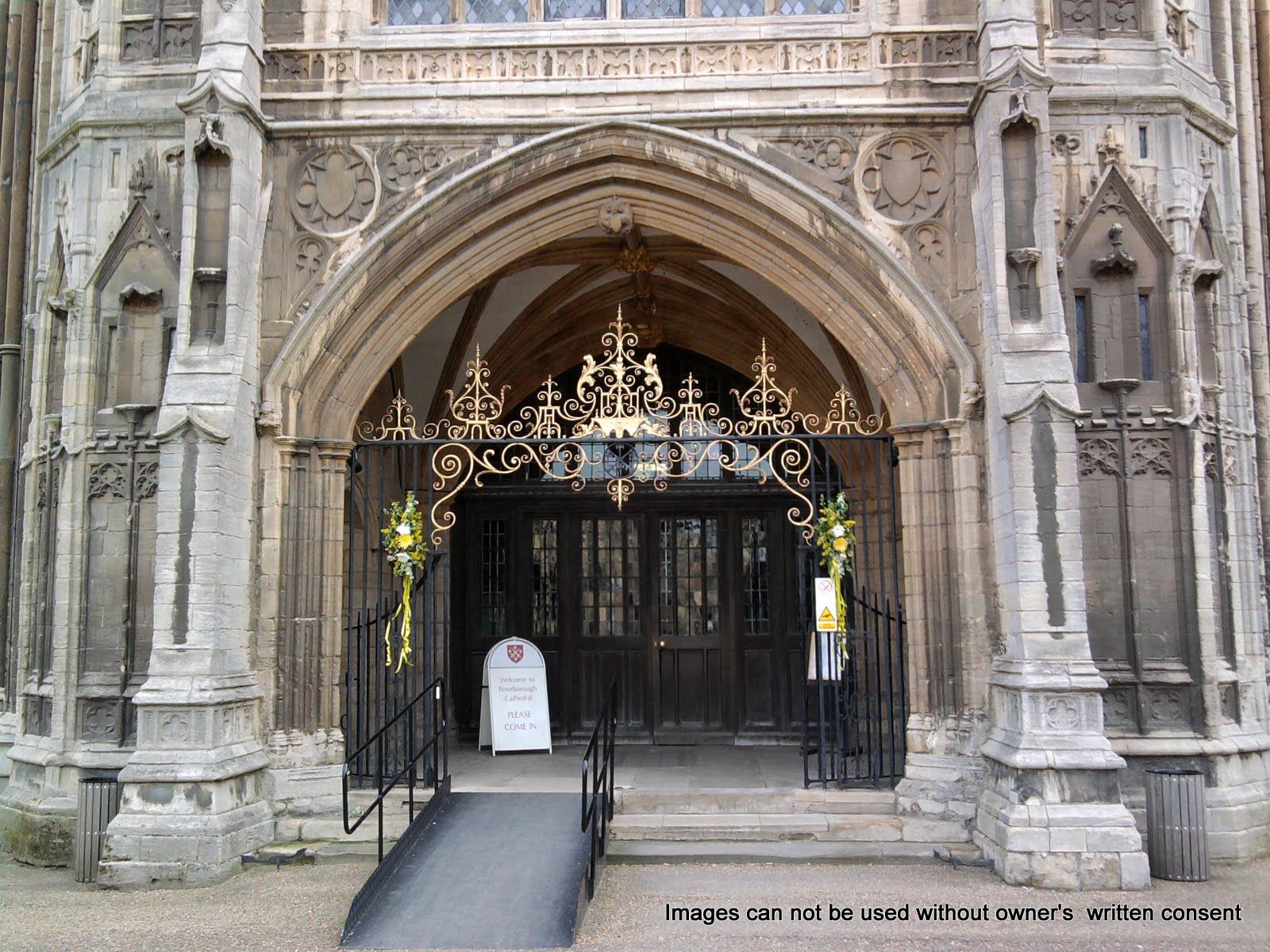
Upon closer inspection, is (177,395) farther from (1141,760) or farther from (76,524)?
A: (1141,760)

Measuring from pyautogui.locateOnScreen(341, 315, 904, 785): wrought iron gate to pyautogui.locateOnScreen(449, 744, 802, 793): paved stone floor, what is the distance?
410mm

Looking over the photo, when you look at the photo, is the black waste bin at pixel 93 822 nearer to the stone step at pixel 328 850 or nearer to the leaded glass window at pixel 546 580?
the stone step at pixel 328 850

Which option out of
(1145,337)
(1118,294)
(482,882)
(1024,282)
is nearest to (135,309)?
(482,882)

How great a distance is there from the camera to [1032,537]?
282 inches

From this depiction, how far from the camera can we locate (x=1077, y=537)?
7191 mm

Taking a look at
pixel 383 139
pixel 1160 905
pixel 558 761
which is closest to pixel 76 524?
pixel 383 139

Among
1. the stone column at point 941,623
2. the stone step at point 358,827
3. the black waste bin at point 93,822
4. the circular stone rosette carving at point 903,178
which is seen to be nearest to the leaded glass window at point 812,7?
the circular stone rosette carving at point 903,178

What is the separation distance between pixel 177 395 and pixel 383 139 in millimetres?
2558

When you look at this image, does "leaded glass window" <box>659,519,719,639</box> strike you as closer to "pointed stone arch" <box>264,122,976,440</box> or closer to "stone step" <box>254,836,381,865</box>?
"pointed stone arch" <box>264,122,976,440</box>

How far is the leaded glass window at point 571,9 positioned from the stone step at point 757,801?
623 centimetres

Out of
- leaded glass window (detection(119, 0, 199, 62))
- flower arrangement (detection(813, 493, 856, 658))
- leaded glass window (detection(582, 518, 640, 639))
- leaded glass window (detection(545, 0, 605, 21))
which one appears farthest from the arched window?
leaded glass window (detection(119, 0, 199, 62))

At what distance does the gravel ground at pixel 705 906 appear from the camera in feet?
18.9

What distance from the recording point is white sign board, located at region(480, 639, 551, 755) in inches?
422

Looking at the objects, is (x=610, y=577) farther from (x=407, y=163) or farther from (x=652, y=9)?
(x=652, y=9)
